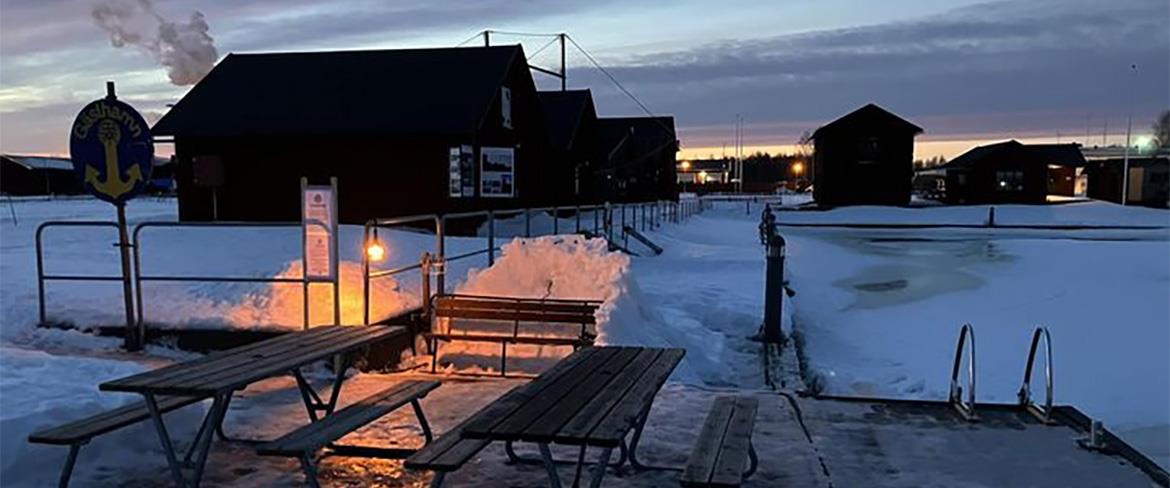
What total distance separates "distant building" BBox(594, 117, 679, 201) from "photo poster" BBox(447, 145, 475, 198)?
1699 cm

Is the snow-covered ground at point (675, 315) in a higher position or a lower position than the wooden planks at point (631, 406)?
lower

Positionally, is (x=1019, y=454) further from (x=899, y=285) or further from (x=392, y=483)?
(x=899, y=285)

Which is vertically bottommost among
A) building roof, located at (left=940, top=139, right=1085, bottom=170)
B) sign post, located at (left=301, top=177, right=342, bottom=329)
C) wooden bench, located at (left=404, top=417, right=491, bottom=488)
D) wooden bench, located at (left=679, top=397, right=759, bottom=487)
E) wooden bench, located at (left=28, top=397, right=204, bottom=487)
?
wooden bench, located at (left=679, top=397, right=759, bottom=487)

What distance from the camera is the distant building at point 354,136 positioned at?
2306 centimetres

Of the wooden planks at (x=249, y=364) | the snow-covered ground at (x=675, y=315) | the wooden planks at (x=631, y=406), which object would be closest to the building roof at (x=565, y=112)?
the snow-covered ground at (x=675, y=315)

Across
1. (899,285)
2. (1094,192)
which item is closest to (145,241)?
(899,285)

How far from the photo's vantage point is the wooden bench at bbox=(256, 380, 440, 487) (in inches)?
153

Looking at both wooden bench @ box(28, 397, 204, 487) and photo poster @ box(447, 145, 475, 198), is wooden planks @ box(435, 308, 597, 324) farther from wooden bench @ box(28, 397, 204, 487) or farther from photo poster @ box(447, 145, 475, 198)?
photo poster @ box(447, 145, 475, 198)

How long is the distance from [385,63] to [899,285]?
15898 millimetres

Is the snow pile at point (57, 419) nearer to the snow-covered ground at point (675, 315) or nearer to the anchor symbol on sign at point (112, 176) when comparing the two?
the snow-covered ground at point (675, 315)

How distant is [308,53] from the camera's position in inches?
1037

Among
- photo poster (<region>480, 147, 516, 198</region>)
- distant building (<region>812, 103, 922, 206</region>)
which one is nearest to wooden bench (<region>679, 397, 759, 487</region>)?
photo poster (<region>480, 147, 516, 198</region>)

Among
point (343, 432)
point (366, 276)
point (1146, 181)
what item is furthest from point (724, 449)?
point (1146, 181)

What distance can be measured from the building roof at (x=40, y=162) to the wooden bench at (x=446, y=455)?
78.3 metres
